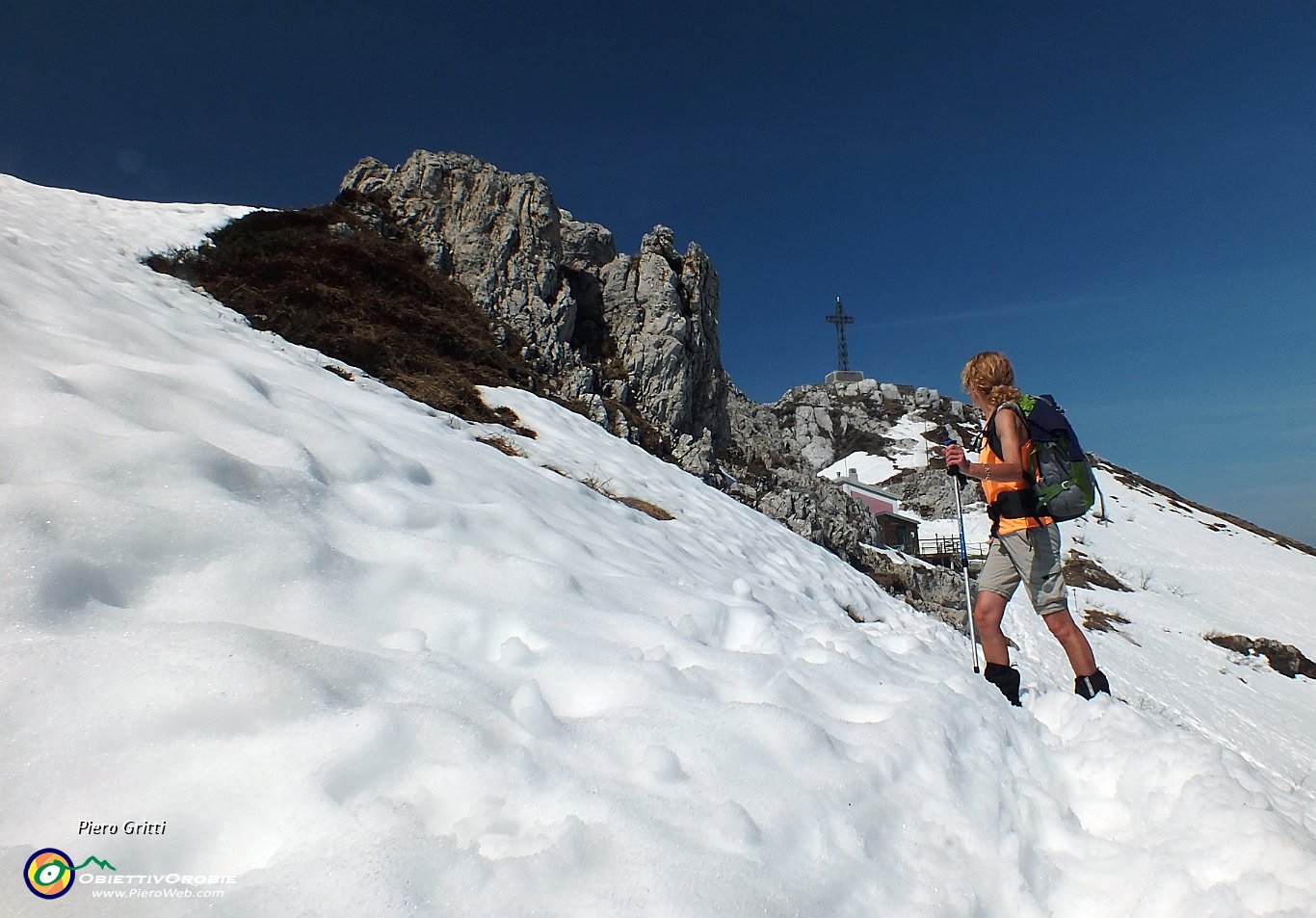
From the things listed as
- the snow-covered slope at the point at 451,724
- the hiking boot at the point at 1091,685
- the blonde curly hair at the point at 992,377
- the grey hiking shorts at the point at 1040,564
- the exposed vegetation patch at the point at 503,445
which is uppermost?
the blonde curly hair at the point at 992,377

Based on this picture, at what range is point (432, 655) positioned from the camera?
106 inches

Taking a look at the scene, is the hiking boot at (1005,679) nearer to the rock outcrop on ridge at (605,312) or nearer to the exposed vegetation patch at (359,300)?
the exposed vegetation patch at (359,300)

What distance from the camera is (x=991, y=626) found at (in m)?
4.35

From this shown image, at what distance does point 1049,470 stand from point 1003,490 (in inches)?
12.8

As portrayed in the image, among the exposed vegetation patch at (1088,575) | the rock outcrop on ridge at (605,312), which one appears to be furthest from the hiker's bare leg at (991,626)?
the exposed vegetation patch at (1088,575)

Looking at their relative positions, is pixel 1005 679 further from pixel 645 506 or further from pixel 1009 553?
pixel 645 506

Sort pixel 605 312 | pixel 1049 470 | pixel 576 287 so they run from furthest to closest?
pixel 576 287 → pixel 605 312 → pixel 1049 470

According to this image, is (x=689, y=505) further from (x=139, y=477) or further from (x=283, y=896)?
(x=283, y=896)

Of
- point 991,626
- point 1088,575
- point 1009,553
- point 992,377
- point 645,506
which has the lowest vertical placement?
point 645,506

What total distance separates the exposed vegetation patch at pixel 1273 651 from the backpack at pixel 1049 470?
27.8 m

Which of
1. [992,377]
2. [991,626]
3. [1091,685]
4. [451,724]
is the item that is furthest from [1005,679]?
[451,724]

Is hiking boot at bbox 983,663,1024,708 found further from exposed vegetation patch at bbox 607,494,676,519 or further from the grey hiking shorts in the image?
exposed vegetation patch at bbox 607,494,676,519

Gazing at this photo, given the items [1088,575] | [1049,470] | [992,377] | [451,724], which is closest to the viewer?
[451,724]

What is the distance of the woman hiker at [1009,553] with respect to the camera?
13.5ft
